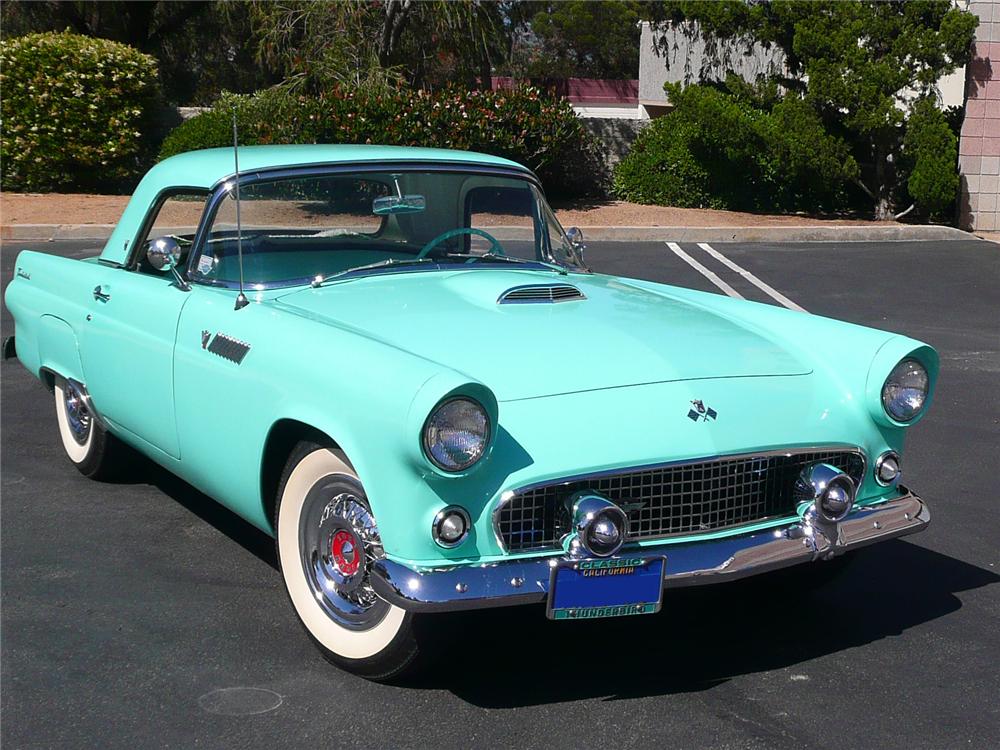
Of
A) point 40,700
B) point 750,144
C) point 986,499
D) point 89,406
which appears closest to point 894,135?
point 750,144

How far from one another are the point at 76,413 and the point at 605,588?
10.4 ft

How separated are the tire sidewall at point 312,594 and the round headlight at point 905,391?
164 centimetres

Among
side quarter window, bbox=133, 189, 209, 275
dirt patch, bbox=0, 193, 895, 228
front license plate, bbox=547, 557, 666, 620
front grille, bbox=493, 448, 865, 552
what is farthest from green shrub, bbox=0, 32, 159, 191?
front license plate, bbox=547, 557, 666, 620

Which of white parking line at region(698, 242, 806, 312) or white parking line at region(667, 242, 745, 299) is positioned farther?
white parking line at region(667, 242, 745, 299)

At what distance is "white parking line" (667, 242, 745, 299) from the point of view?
1056 cm

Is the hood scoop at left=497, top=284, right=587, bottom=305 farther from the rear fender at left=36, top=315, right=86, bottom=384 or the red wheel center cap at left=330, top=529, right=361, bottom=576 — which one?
the rear fender at left=36, top=315, right=86, bottom=384

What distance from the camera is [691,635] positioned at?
3.67 m

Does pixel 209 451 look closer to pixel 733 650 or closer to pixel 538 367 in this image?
pixel 538 367

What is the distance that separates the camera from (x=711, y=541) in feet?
10.5

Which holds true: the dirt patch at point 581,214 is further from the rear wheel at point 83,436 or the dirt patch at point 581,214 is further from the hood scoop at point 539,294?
the hood scoop at point 539,294

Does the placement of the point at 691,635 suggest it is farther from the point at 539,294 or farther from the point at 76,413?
the point at 76,413

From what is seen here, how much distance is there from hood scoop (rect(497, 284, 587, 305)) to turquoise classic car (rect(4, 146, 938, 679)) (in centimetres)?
2

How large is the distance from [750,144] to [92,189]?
31.8 feet

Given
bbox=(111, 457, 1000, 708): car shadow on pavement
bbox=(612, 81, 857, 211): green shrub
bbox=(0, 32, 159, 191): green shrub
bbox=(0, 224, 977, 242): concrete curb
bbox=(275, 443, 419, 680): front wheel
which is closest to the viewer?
bbox=(275, 443, 419, 680): front wheel
